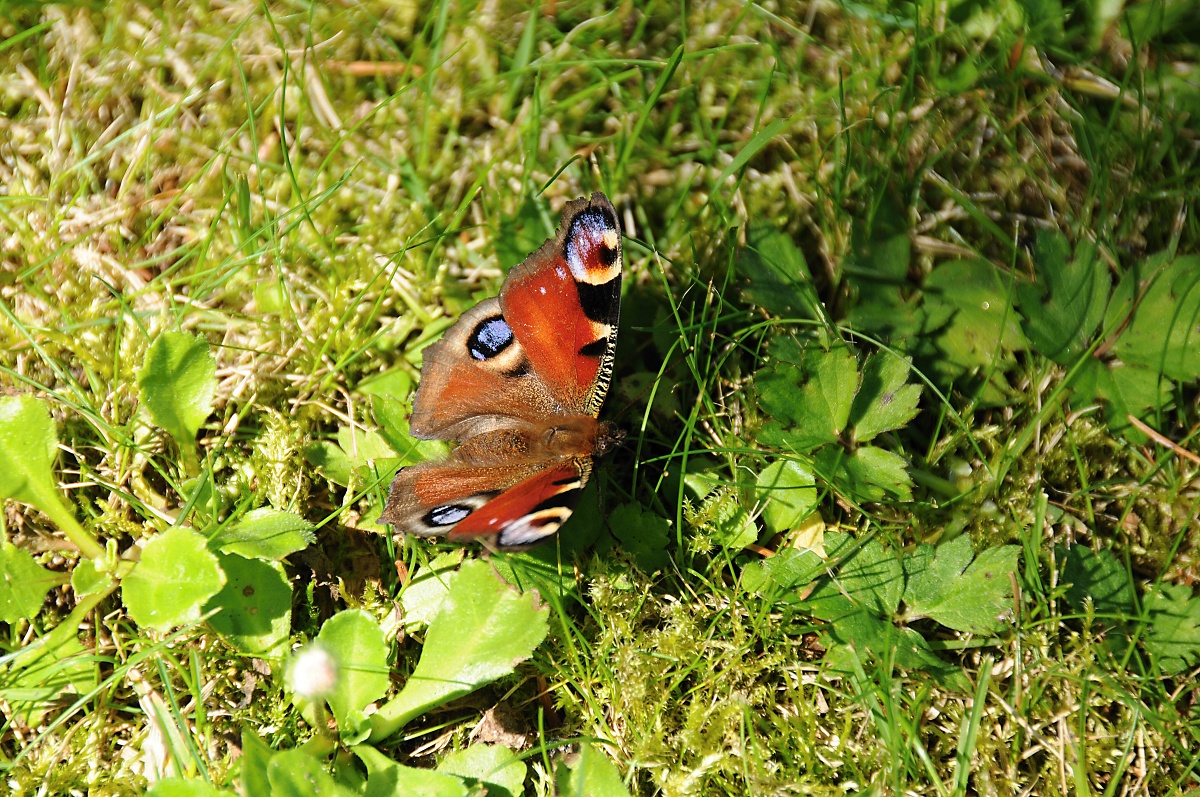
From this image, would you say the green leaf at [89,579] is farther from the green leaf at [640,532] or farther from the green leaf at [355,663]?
the green leaf at [640,532]

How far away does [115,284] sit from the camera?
353 cm

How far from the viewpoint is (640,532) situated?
116 inches

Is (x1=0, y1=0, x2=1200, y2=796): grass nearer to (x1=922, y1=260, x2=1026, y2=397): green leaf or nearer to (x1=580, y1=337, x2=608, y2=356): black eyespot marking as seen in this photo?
(x1=922, y1=260, x2=1026, y2=397): green leaf

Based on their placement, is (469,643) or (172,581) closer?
(172,581)

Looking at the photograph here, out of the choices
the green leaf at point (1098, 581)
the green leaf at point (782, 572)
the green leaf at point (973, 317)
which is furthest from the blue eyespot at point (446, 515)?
the green leaf at point (1098, 581)

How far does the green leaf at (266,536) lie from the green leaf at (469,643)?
1.67 ft

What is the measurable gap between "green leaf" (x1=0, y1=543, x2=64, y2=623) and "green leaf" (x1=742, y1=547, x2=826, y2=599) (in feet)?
7.39

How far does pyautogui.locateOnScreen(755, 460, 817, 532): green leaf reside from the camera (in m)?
3.01

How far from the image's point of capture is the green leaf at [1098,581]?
2.92m

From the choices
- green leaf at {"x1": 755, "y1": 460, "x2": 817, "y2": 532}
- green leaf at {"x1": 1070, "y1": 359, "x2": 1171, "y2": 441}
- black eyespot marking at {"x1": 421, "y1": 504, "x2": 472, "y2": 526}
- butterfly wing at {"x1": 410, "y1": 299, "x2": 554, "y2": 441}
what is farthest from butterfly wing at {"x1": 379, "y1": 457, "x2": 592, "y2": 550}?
green leaf at {"x1": 1070, "y1": 359, "x2": 1171, "y2": 441}

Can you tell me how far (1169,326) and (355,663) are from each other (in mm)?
2963

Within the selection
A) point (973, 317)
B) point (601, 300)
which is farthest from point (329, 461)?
point (973, 317)

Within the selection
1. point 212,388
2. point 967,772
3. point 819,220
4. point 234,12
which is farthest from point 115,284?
point 967,772

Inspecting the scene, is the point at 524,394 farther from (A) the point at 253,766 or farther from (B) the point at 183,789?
(B) the point at 183,789
